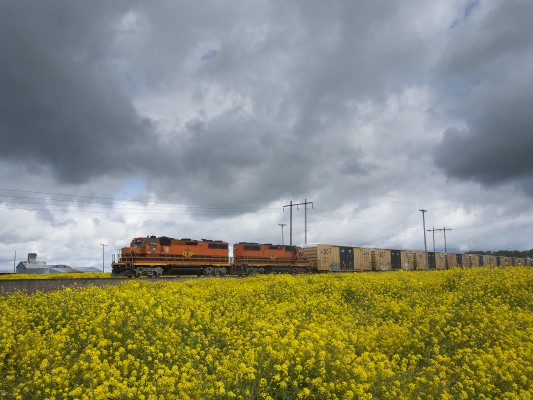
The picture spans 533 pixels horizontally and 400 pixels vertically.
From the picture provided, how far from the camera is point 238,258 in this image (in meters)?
37.0

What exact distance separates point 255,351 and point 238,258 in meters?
31.7

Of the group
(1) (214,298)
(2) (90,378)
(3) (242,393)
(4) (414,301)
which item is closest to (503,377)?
(3) (242,393)

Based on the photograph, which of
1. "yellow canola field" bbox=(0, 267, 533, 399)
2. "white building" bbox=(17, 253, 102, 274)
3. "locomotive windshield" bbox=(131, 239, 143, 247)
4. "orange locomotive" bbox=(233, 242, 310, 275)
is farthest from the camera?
"white building" bbox=(17, 253, 102, 274)

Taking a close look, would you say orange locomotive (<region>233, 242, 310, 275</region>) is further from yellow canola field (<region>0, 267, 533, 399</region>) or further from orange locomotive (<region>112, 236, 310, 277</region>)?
yellow canola field (<region>0, 267, 533, 399</region>)

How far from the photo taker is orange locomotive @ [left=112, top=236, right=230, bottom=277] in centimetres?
3003

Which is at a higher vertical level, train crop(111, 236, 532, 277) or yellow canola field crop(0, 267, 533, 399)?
train crop(111, 236, 532, 277)

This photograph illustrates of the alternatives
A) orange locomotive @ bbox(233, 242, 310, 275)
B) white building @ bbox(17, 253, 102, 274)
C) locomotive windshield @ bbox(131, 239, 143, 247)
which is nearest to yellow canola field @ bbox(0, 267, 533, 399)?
locomotive windshield @ bbox(131, 239, 143, 247)

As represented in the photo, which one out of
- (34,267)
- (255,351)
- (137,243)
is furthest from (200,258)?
(34,267)

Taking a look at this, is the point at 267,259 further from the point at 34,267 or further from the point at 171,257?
the point at 34,267

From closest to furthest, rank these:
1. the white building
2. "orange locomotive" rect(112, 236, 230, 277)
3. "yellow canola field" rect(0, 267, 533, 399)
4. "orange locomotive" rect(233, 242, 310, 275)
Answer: "yellow canola field" rect(0, 267, 533, 399) → "orange locomotive" rect(112, 236, 230, 277) → "orange locomotive" rect(233, 242, 310, 275) → the white building

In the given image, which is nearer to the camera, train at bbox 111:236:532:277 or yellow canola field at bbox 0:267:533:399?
yellow canola field at bbox 0:267:533:399

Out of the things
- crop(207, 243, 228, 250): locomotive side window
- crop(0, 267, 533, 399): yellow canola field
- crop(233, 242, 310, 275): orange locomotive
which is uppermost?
crop(207, 243, 228, 250): locomotive side window

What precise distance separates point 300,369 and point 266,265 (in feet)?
110

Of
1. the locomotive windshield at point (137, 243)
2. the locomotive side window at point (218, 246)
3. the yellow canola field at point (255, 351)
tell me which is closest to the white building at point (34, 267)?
the locomotive windshield at point (137, 243)
